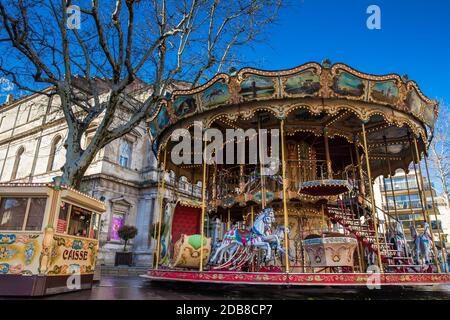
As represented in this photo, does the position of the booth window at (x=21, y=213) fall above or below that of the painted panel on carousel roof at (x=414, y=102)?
below

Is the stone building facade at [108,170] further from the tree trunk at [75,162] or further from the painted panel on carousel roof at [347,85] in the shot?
the painted panel on carousel roof at [347,85]

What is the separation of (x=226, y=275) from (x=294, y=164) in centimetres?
553

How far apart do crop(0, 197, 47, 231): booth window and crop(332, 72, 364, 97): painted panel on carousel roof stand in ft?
24.5

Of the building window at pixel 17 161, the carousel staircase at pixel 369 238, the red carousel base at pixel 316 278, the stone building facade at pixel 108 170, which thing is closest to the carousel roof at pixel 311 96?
the carousel staircase at pixel 369 238

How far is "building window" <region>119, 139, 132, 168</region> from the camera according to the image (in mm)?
25781

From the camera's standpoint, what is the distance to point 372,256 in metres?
9.80

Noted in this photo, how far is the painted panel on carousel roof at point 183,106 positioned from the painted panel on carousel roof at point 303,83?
9.85 feet

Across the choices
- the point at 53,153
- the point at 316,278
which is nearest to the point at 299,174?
the point at 316,278

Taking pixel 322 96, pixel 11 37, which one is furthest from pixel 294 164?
pixel 11 37

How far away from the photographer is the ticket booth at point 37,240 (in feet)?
18.5

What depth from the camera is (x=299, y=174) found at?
11.3m
